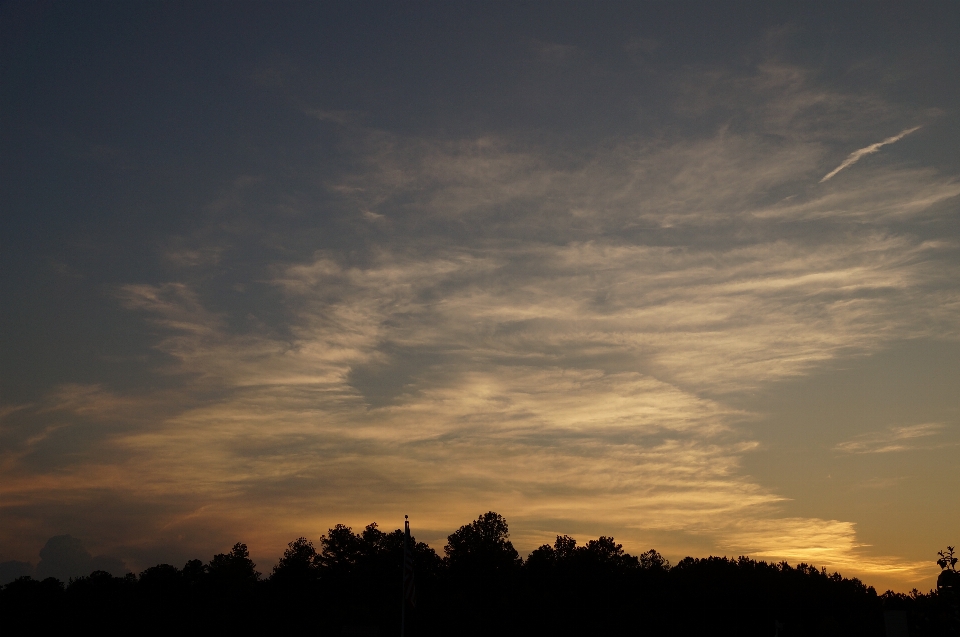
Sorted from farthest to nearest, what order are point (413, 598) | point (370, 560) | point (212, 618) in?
point (370, 560) < point (212, 618) < point (413, 598)

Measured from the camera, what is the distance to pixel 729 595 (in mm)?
91188

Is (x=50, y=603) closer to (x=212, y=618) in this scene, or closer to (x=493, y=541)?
(x=212, y=618)

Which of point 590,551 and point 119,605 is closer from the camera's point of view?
point 119,605

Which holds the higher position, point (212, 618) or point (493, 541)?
point (493, 541)

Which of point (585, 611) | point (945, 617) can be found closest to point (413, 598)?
point (945, 617)

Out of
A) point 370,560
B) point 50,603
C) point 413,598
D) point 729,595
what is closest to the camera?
point 413,598

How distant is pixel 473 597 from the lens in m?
108

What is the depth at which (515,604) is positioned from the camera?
93.0 meters

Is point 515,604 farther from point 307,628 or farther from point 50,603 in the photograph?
point 50,603

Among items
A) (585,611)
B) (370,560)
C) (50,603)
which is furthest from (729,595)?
(50,603)

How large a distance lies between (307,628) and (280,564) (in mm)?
33517

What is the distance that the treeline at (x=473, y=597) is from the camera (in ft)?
287

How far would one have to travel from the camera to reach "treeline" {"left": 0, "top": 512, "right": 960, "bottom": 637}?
87.6m

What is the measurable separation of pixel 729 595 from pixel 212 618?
197ft
